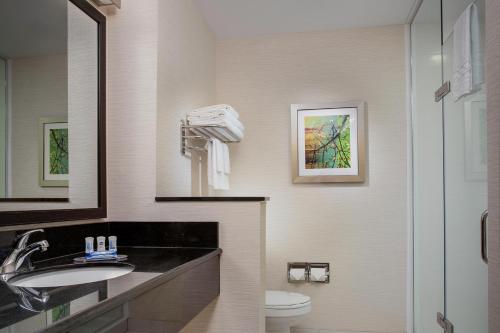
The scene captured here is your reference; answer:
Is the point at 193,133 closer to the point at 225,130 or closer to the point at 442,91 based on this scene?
the point at 225,130

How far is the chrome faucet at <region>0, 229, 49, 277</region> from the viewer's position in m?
1.30

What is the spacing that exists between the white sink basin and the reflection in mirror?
281 millimetres

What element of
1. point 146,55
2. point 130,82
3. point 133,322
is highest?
point 146,55

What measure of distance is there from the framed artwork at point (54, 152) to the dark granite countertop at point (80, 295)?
11.9 inches

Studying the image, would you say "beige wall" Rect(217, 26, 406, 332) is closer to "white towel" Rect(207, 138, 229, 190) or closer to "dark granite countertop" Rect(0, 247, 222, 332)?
"white towel" Rect(207, 138, 229, 190)

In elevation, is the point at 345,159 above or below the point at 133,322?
above

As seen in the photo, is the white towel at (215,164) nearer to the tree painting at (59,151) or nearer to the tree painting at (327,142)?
the tree painting at (327,142)

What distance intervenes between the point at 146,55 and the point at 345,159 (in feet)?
5.44

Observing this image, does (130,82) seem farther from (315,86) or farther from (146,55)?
(315,86)

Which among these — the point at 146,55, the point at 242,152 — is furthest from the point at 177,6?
the point at 242,152

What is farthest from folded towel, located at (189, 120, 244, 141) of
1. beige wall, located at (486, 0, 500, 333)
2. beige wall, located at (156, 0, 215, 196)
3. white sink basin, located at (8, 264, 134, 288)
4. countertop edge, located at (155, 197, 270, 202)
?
beige wall, located at (486, 0, 500, 333)

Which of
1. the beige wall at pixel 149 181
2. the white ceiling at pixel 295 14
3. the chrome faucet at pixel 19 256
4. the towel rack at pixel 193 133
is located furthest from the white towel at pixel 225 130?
the chrome faucet at pixel 19 256

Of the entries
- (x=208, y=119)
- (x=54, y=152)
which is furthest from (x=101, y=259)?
(x=208, y=119)

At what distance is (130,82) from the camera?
6.68 feet
